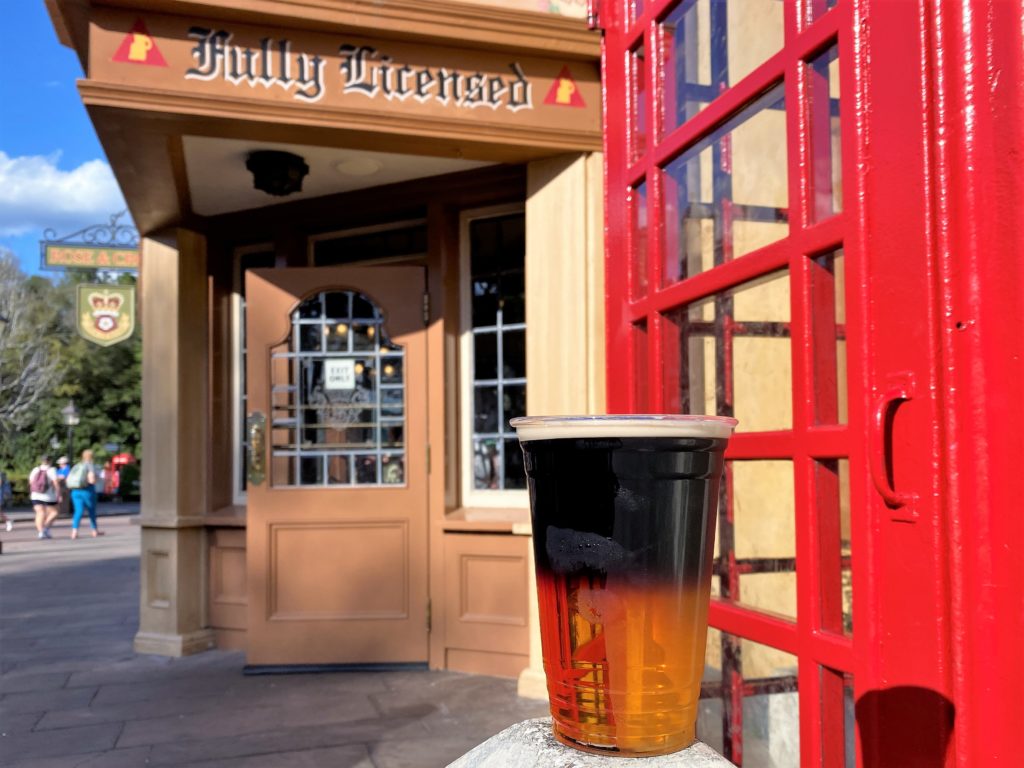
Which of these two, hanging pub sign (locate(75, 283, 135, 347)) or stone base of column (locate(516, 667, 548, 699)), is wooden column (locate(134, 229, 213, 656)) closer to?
stone base of column (locate(516, 667, 548, 699))

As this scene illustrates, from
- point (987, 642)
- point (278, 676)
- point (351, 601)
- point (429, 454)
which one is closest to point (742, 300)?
point (987, 642)

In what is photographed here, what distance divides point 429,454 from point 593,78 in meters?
2.36

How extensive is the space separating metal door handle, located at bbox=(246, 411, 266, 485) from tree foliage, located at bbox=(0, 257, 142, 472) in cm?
2963

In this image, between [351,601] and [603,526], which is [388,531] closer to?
[351,601]

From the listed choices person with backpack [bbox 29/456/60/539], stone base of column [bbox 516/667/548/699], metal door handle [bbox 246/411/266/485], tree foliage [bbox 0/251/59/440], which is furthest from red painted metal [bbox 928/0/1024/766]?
tree foliage [bbox 0/251/59/440]

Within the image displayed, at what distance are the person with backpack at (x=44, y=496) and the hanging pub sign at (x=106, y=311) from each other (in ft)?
8.97

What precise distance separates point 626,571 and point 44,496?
1777 cm

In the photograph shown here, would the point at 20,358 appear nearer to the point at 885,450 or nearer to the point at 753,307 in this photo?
the point at 753,307

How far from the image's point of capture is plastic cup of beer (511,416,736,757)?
3.63 feet

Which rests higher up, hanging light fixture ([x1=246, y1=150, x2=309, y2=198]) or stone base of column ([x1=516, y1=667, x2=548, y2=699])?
hanging light fixture ([x1=246, y1=150, x2=309, y2=198])

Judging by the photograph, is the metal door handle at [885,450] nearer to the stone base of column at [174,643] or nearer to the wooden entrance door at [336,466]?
the wooden entrance door at [336,466]

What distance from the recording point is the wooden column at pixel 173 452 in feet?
18.4

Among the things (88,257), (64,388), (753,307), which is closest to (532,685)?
(753,307)

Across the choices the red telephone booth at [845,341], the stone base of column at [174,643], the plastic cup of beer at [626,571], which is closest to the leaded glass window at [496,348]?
the stone base of column at [174,643]
